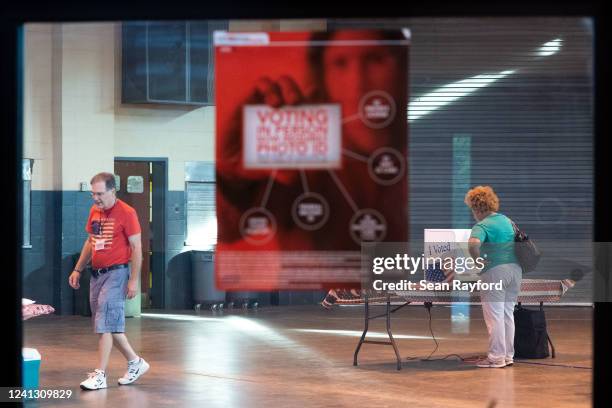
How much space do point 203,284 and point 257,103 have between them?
34.0ft

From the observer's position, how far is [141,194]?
14117 millimetres

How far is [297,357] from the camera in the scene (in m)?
9.60

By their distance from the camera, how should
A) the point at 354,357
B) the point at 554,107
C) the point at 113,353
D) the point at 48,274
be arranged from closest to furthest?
the point at 354,357 → the point at 113,353 → the point at 554,107 → the point at 48,274

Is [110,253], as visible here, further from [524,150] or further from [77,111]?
[524,150]

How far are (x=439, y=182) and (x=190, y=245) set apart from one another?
4.21 meters

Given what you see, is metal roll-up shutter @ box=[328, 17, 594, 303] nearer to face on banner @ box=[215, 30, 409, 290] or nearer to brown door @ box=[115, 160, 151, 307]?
face on banner @ box=[215, 30, 409, 290]

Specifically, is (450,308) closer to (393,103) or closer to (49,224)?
(49,224)

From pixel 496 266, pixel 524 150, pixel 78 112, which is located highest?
pixel 78 112

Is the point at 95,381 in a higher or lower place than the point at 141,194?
lower

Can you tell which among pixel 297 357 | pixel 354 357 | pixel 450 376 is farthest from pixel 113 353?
pixel 450 376

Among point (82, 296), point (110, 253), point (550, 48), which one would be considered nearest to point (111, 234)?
point (110, 253)

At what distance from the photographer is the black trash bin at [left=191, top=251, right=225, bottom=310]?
13.8m

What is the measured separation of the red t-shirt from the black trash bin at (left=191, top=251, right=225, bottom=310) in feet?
20.8

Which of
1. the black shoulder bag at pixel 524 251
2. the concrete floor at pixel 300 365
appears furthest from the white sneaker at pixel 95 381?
the black shoulder bag at pixel 524 251
